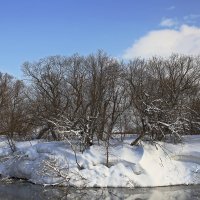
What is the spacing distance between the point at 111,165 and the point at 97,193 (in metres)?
3.46

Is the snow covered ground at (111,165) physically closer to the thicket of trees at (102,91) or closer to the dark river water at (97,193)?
the dark river water at (97,193)

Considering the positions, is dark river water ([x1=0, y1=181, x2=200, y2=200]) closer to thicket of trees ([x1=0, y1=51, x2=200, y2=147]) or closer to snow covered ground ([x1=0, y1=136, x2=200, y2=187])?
snow covered ground ([x1=0, y1=136, x2=200, y2=187])

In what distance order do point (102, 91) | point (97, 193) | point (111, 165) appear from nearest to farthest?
1. point (97, 193)
2. point (111, 165)
3. point (102, 91)

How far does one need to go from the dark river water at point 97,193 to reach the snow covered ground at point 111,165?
0.88 metres

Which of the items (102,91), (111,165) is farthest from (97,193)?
(102,91)

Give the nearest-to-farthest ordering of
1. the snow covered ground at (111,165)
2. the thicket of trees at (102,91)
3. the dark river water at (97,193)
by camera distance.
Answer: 1. the dark river water at (97,193)
2. the snow covered ground at (111,165)
3. the thicket of trees at (102,91)

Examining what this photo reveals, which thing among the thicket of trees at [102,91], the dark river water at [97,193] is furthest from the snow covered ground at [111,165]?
the thicket of trees at [102,91]

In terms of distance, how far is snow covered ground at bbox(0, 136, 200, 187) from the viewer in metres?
23.7

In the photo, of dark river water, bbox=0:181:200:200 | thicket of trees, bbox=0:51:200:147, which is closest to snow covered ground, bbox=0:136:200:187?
dark river water, bbox=0:181:200:200

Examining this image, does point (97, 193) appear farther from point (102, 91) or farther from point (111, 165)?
point (102, 91)

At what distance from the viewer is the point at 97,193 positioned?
21391 millimetres

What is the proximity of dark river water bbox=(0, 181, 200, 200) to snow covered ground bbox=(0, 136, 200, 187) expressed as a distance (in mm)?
880

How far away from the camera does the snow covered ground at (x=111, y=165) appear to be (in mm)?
23688

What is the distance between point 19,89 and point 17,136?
16.4 metres
